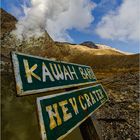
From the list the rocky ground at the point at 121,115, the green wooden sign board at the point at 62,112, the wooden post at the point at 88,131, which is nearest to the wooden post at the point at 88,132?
the wooden post at the point at 88,131

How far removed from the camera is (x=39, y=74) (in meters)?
1.62

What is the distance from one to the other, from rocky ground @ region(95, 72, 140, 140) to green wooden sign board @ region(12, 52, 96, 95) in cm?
183

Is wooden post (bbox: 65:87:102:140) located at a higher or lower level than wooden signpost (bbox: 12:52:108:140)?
lower

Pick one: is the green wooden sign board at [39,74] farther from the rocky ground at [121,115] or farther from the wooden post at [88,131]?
the rocky ground at [121,115]

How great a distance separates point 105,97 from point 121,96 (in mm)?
3308

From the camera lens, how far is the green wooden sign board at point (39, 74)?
141cm

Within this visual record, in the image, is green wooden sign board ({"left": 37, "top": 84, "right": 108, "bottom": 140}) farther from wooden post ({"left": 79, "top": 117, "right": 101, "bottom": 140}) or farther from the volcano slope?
the volcano slope

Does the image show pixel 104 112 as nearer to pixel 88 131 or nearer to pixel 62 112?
pixel 88 131

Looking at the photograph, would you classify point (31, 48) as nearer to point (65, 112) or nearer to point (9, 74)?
point (9, 74)

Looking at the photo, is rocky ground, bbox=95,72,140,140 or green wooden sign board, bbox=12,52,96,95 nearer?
green wooden sign board, bbox=12,52,96,95

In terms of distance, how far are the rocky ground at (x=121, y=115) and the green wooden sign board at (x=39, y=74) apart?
1834mm

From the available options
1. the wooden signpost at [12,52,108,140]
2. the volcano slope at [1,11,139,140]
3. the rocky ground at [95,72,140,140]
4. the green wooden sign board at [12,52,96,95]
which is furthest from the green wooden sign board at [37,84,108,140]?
the rocky ground at [95,72,140,140]

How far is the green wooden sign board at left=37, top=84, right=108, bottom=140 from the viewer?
51.9 inches

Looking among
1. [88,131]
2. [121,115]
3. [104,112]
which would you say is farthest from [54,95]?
[104,112]
